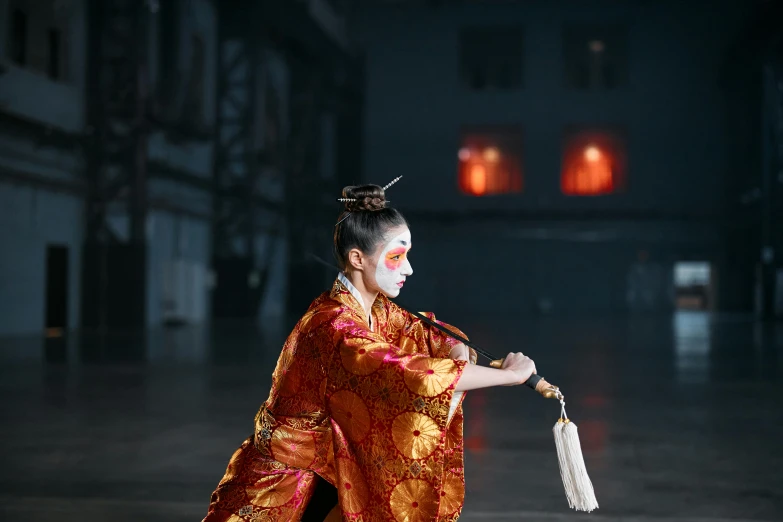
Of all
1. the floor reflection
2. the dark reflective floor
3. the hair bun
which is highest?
the hair bun

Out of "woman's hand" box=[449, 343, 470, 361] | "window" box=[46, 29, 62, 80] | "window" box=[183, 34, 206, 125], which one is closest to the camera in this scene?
"woman's hand" box=[449, 343, 470, 361]

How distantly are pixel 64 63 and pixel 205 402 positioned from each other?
1335 cm

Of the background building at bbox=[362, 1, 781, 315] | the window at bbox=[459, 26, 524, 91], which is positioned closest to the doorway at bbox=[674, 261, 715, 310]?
the background building at bbox=[362, 1, 781, 315]

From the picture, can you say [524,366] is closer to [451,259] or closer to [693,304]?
[451,259]

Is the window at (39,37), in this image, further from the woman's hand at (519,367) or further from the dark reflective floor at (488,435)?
the woman's hand at (519,367)

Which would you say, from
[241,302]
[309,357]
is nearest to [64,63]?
[241,302]

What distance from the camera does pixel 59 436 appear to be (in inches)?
239

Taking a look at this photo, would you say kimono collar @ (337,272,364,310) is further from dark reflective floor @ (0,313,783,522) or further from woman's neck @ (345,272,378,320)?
dark reflective floor @ (0,313,783,522)

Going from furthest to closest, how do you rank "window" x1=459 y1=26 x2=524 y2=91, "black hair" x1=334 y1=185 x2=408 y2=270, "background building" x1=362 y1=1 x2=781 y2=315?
"window" x1=459 y1=26 x2=524 y2=91 → "background building" x1=362 y1=1 x2=781 y2=315 → "black hair" x1=334 y1=185 x2=408 y2=270

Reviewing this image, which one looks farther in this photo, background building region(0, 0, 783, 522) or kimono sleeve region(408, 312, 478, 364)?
background building region(0, 0, 783, 522)

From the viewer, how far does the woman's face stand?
104 inches

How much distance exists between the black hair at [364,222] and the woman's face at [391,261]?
22 mm

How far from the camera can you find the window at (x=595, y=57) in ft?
110

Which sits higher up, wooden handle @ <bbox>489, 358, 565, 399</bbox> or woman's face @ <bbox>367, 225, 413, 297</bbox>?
woman's face @ <bbox>367, 225, 413, 297</bbox>
